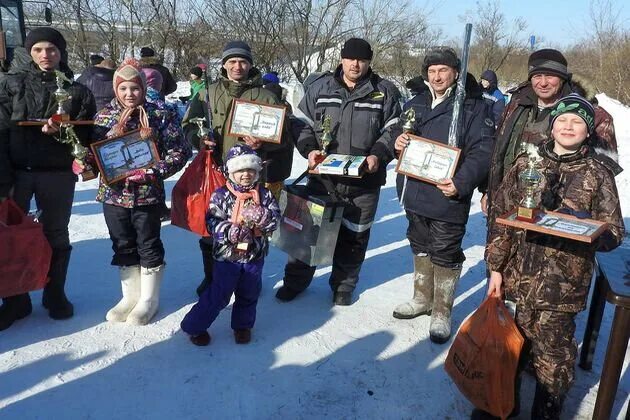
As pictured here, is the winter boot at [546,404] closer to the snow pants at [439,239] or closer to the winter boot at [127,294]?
the snow pants at [439,239]

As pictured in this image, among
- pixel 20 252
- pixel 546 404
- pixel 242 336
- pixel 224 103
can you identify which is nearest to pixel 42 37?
pixel 224 103

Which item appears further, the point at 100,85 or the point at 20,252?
the point at 100,85

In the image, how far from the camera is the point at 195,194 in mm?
3441

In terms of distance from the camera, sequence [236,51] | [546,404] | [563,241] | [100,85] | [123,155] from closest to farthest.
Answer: [563,241] → [546,404] → [123,155] → [236,51] → [100,85]

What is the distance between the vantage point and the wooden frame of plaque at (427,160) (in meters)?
3.18

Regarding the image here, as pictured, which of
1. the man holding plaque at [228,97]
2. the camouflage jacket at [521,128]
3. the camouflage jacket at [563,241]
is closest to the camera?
the camouflage jacket at [563,241]

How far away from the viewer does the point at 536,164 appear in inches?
97.9

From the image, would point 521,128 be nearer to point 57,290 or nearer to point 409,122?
point 409,122

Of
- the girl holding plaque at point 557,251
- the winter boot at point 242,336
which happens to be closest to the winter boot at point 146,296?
the winter boot at point 242,336

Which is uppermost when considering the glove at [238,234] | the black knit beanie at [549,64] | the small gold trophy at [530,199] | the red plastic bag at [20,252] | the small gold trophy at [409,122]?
the black knit beanie at [549,64]

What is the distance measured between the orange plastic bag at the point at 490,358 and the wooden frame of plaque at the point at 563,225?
61 centimetres

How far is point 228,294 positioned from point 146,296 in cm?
75

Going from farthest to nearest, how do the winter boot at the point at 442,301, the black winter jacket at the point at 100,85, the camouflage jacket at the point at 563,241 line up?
the black winter jacket at the point at 100,85 → the winter boot at the point at 442,301 → the camouflage jacket at the point at 563,241

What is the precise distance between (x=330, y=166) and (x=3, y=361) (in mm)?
2431
